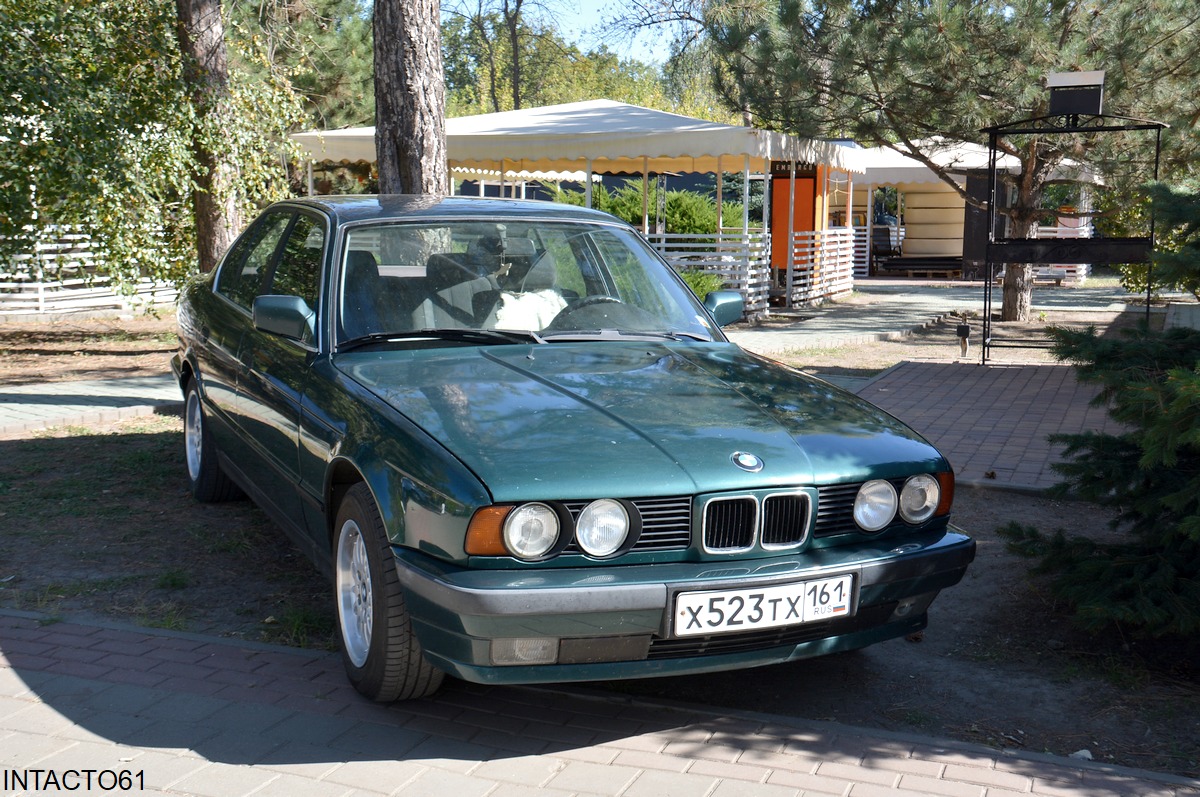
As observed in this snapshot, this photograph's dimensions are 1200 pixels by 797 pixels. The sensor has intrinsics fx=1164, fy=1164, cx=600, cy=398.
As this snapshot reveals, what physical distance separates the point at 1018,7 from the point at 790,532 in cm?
1180

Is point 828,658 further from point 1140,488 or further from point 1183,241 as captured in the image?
point 1183,241

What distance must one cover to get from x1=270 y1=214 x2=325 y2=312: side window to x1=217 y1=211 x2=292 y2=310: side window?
8.4 inches

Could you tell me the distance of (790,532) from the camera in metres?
3.41

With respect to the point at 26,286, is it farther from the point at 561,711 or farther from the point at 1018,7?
the point at 561,711

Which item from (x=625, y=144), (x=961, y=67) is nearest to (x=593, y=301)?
(x=961, y=67)

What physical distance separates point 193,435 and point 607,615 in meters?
3.92

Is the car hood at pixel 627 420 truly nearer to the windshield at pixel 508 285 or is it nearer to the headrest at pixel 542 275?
the windshield at pixel 508 285

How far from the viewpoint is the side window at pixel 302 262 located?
463cm

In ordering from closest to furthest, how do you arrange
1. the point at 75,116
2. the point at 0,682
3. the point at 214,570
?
1. the point at 0,682
2. the point at 214,570
3. the point at 75,116

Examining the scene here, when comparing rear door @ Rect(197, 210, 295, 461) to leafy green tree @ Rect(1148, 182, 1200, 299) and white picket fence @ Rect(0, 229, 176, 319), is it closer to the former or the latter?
leafy green tree @ Rect(1148, 182, 1200, 299)

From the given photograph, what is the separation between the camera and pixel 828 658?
13.9ft

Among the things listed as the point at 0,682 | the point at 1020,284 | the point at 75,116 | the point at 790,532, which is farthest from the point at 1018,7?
the point at 0,682

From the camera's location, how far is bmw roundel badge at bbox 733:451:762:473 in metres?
3.36

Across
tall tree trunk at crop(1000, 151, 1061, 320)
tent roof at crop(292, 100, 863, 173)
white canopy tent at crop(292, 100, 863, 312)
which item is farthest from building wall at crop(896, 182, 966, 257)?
tall tree trunk at crop(1000, 151, 1061, 320)
